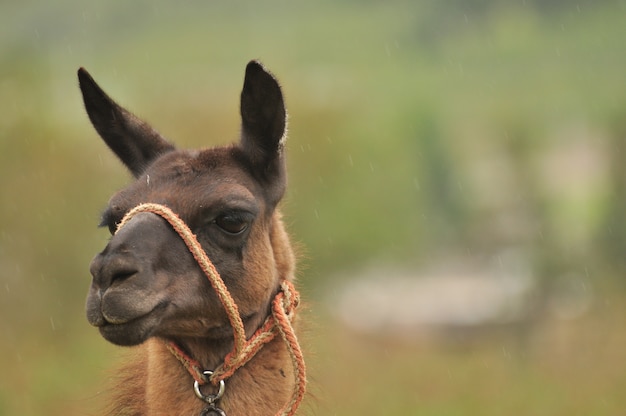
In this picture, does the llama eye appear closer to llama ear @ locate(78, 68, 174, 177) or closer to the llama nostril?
the llama nostril

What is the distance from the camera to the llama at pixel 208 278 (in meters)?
5.00

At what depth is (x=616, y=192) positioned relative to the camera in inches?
1713

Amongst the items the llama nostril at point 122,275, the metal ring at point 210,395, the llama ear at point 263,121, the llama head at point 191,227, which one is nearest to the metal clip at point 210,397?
the metal ring at point 210,395

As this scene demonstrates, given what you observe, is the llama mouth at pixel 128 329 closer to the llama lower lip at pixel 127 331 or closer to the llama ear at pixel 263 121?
the llama lower lip at pixel 127 331

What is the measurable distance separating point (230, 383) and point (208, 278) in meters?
0.59

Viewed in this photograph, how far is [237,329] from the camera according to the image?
5.30m

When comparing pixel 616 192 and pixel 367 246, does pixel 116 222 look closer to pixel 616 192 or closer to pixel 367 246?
pixel 616 192

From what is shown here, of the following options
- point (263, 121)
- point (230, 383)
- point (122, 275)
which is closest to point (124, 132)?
point (263, 121)

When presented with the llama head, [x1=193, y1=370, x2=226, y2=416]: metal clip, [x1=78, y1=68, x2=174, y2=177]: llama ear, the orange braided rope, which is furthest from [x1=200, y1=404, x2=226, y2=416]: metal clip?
[x1=78, y1=68, x2=174, y2=177]: llama ear

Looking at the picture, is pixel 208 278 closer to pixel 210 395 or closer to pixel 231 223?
pixel 231 223

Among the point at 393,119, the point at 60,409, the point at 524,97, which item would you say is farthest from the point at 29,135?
the point at 524,97

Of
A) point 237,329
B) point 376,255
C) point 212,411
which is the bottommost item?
point 376,255

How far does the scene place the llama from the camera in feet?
16.4

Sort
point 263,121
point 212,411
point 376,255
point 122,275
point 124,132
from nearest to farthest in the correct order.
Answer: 1. point 122,275
2. point 212,411
3. point 263,121
4. point 124,132
5. point 376,255
